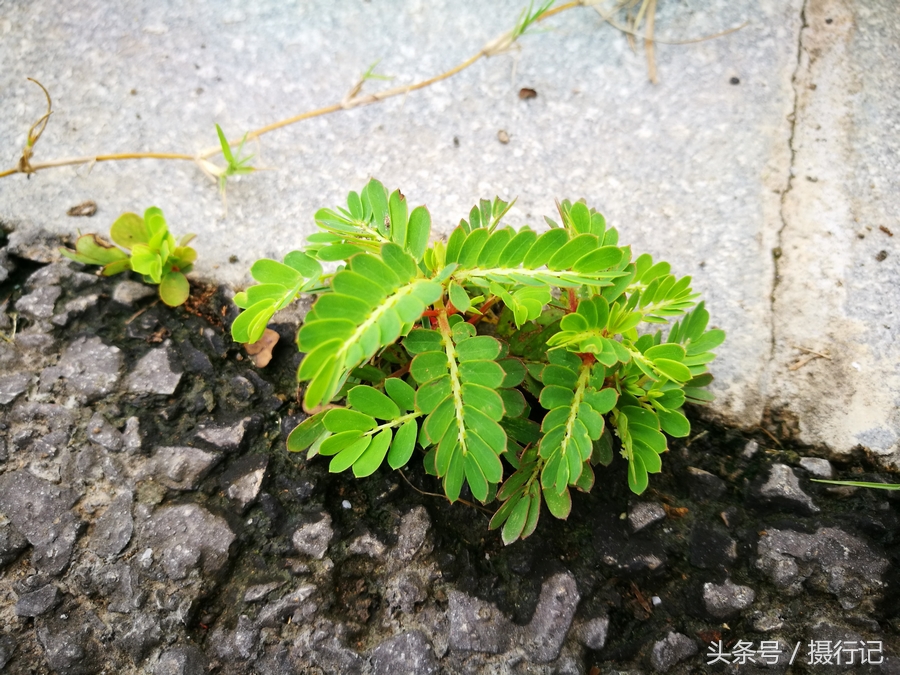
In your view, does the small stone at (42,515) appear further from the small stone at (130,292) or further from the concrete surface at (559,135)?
the concrete surface at (559,135)

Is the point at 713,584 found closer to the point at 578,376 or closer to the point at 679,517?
the point at 679,517

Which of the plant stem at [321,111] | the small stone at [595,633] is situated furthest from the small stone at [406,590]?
the plant stem at [321,111]

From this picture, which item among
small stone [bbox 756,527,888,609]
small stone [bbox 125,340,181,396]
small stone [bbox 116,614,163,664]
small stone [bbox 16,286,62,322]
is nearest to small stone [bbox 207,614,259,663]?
small stone [bbox 116,614,163,664]

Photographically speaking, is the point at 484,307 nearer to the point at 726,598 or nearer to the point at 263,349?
the point at 263,349

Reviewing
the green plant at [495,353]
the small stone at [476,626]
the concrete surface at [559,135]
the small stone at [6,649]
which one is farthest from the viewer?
the concrete surface at [559,135]

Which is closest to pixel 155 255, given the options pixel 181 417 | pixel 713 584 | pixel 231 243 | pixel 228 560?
pixel 231 243

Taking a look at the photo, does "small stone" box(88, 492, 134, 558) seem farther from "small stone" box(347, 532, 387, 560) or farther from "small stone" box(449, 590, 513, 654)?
"small stone" box(449, 590, 513, 654)
